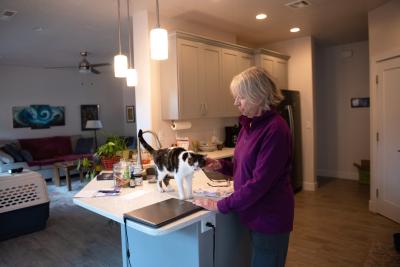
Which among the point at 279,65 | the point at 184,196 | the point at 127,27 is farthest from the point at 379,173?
the point at 127,27

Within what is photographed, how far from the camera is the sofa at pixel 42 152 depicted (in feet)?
20.2

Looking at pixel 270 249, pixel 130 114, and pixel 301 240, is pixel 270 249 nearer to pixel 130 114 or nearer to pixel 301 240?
pixel 301 240

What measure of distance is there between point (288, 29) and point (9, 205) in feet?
14.4

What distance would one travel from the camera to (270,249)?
4.58ft

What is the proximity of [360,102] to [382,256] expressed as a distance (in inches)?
142

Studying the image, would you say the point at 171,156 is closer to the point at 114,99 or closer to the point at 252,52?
the point at 252,52

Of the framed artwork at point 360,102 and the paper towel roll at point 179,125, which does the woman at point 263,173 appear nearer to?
the paper towel roll at point 179,125

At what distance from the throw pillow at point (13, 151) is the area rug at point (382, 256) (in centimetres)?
634

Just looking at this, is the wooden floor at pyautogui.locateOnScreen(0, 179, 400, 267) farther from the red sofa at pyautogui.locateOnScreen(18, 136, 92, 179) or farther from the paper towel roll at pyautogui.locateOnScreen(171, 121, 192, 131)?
the red sofa at pyautogui.locateOnScreen(18, 136, 92, 179)

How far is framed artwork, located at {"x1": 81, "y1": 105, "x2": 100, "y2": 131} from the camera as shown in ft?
26.2

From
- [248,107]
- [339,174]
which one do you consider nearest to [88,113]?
[339,174]

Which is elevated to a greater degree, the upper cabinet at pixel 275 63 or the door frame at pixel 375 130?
the upper cabinet at pixel 275 63

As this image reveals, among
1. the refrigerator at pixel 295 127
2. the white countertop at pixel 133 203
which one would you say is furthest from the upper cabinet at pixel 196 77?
the white countertop at pixel 133 203

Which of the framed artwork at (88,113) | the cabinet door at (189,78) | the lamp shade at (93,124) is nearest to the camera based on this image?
the cabinet door at (189,78)
